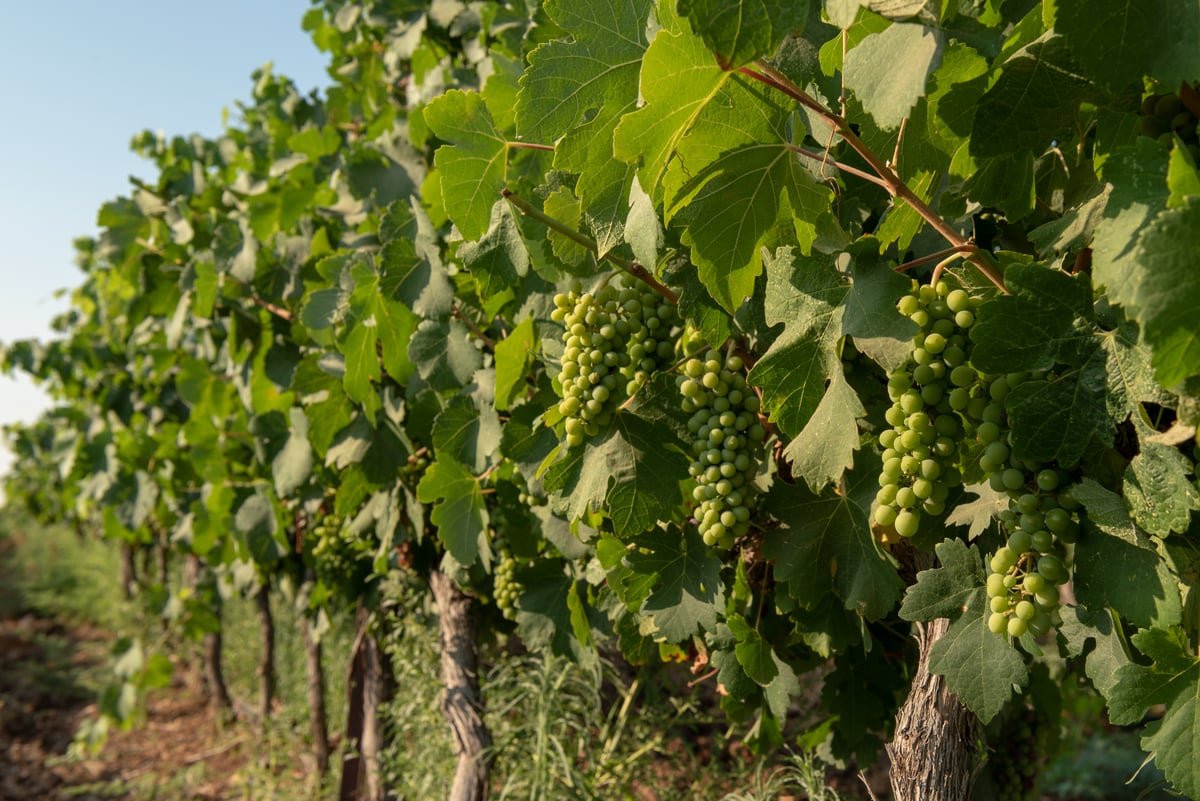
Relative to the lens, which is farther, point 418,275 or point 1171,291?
point 418,275

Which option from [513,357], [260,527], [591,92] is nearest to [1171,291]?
[591,92]

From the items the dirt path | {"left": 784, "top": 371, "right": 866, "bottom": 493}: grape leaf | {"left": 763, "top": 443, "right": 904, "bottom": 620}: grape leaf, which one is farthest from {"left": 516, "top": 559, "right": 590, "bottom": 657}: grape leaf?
the dirt path

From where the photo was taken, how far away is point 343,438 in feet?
9.30

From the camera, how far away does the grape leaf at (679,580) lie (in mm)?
1649

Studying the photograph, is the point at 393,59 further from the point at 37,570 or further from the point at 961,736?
the point at 37,570

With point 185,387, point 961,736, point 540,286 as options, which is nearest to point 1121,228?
point 961,736

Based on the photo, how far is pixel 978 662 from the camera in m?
1.16

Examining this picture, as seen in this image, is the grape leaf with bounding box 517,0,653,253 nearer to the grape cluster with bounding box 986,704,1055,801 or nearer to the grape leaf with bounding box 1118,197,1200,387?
the grape leaf with bounding box 1118,197,1200,387

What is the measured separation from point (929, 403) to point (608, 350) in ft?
1.97

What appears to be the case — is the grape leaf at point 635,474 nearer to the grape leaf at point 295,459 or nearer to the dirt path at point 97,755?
the grape leaf at point 295,459

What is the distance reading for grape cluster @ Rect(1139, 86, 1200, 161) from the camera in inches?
37.5

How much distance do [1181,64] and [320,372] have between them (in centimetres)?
255

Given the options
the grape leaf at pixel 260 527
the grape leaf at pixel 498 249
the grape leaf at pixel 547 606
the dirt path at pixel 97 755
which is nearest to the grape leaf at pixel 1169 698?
the grape leaf at pixel 498 249

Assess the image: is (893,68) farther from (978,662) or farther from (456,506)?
(456,506)
